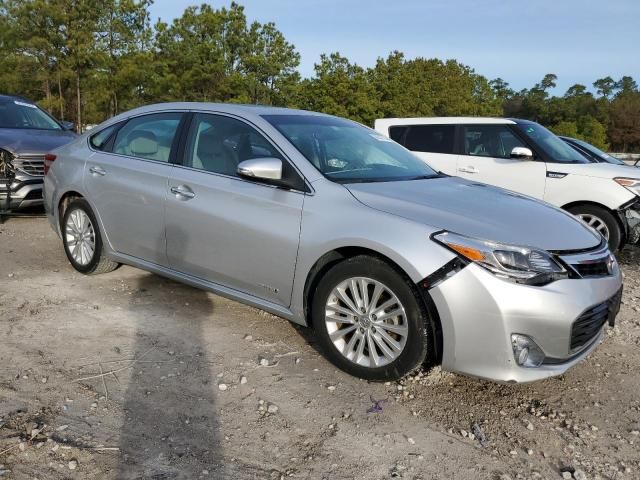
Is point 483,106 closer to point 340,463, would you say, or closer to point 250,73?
point 250,73

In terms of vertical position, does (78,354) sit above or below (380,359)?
below


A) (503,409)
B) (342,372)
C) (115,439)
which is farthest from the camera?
(342,372)

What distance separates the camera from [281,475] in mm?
2463

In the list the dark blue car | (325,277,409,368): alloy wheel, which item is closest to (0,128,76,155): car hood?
the dark blue car

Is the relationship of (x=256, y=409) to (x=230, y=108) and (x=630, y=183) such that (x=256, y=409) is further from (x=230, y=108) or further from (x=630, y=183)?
(x=630, y=183)

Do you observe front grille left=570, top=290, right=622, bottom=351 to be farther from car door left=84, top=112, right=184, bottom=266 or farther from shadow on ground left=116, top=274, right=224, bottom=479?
car door left=84, top=112, right=184, bottom=266

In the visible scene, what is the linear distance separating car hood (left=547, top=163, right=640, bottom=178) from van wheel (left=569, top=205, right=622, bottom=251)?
41 centimetres

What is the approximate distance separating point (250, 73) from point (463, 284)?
32640 mm

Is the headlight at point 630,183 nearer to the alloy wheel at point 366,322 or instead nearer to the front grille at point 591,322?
the front grille at point 591,322

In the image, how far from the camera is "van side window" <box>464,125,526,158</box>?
7.41 meters

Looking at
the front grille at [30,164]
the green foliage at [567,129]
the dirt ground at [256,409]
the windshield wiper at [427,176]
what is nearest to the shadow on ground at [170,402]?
the dirt ground at [256,409]

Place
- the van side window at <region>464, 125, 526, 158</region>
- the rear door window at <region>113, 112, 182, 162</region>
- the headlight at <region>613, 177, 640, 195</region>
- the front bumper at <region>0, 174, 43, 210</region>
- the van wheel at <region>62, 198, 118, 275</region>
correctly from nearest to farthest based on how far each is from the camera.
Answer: the rear door window at <region>113, 112, 182, 162</region>, the van wheel at <region>62, 198, 118, 275</region>, the headlight at <region>613, 177, 640, 195</region>, the front bumper at <region>0, 174, 43, 210</region>, the van side window at <region>464, 125, 526, 158</region>

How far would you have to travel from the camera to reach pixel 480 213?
328 centimetres

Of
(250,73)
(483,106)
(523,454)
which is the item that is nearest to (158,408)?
(523,454)
